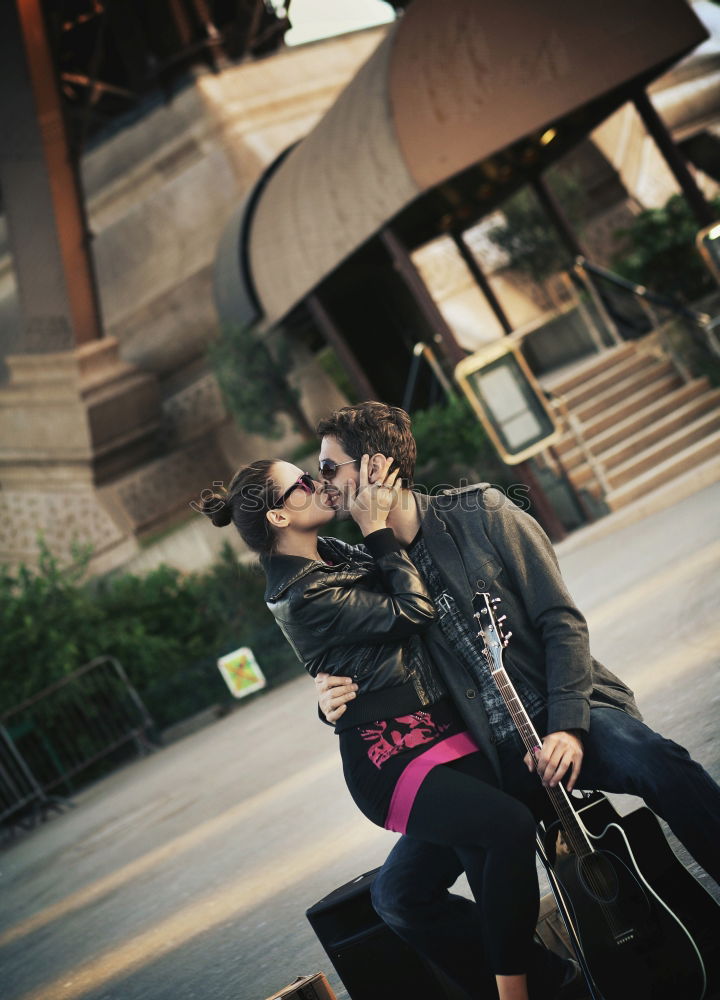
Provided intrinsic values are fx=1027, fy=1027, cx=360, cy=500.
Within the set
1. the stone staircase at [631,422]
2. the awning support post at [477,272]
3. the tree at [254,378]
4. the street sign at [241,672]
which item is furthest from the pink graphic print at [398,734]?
the awning support post at [477,272]

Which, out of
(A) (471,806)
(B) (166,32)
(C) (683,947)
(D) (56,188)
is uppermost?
(B) (166,32)

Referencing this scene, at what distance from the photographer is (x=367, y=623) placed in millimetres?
2926

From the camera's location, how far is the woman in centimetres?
281

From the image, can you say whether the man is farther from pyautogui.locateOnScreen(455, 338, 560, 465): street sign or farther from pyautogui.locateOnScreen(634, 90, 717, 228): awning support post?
pyautogui.locateOnScreen(634, 90, 717, 228): awning support post

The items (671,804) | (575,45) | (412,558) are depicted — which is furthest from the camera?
(575,45)

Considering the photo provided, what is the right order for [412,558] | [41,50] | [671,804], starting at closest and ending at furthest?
[671,804] < [412,558] < [41,50]

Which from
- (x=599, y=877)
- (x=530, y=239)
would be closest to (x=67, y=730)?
(x=530, y=239)

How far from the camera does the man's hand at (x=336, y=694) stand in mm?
2987

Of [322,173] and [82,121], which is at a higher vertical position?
[82,121]

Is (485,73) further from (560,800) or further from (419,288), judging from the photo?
(560,800)

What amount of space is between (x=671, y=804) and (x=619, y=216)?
2289 centimetres

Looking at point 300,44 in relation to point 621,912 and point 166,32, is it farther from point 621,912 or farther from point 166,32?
Result: point 621,912

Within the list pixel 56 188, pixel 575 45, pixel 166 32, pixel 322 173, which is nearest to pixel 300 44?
pixel 166 32

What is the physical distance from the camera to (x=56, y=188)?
19312 mm
